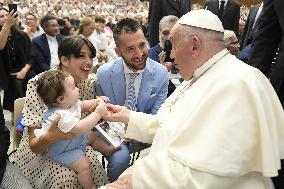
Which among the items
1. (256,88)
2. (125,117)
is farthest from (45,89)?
(256,88)

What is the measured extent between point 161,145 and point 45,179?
832mm

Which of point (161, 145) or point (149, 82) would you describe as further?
point (149, 82)

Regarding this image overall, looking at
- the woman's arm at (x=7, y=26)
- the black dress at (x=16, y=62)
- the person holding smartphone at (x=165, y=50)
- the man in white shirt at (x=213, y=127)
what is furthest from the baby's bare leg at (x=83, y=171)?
the black dress at (x=16, y=62)

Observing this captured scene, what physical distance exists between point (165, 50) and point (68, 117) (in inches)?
75.3

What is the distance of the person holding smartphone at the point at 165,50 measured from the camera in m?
3.76

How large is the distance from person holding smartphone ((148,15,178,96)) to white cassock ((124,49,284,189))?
185 centimetres

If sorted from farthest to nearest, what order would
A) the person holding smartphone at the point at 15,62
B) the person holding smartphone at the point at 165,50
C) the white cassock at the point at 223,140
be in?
the person holding smartphone at the point at 15,62
the person holding smartphone at the point at 165,50
the white cassock at the point at 223,140

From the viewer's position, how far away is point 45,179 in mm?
2252

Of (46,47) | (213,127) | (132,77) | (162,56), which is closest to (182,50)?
(213,127)

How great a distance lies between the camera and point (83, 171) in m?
2.25

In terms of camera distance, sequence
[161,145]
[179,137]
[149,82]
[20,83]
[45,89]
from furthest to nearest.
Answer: [20,83] < [149,82] < [45,89] < [161,145] < [179,137]

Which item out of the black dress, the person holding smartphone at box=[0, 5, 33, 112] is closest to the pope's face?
the person holding smartphone at box=[0, 5, 33, 112]

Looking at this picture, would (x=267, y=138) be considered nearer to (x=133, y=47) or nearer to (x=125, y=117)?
(x=125, y=117)

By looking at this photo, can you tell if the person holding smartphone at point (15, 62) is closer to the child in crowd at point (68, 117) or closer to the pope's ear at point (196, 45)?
the child in crowd at point (68, 117)
